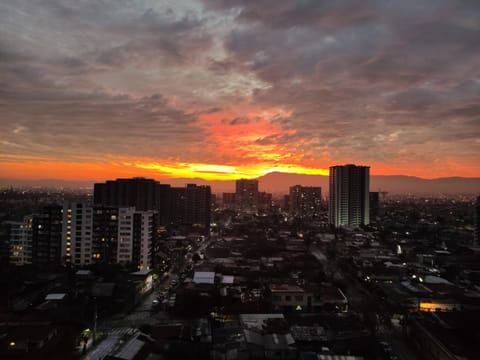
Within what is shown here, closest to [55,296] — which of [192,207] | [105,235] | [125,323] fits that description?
[125,323]

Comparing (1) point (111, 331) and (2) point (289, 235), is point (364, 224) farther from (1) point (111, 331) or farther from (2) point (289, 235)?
(1) point (111, 331)

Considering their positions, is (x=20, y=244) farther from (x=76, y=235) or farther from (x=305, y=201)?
(x=305, y=201)

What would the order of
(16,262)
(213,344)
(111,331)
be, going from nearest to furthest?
(213,344) < (111,331) < (16,262)

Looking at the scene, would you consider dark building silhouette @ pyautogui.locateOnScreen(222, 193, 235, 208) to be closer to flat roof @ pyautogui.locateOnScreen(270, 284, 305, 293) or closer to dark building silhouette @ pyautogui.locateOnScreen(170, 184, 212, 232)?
dark building silhouette @ pyautogui.locateOnScreen(170, 184, 212, 232)

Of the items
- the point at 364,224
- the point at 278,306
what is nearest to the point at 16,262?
the point at 278,306

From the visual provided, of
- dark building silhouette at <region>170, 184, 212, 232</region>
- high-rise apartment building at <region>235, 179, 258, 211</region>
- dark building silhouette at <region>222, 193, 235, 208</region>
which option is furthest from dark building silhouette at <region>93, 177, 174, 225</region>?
dark building silhouette at <region>222, 193, 235, 208</region>

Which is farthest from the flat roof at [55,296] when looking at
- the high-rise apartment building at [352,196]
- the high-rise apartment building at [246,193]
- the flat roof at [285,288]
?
the high-rise apartment building at [246,193]
